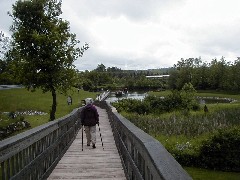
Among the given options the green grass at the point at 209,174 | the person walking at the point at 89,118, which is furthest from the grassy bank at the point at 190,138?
the person walking at the point at 89,118

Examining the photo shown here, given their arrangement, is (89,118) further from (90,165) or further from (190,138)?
(190,138)

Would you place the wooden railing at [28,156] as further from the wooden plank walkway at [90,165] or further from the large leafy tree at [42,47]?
the large leafy tree at [42,47]

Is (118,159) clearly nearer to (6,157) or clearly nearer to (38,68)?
(6,157)

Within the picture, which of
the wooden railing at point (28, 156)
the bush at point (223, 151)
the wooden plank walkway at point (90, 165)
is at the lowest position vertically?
the bush at point (223, 151)

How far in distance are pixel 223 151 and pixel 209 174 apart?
5.63ft

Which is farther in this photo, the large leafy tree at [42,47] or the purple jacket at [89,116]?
the large leafy tree at [42,47]

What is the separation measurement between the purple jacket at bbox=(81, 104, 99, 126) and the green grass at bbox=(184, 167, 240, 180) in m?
6.55

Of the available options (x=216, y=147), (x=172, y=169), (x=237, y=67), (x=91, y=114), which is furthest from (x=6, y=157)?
(x=237, y=67)

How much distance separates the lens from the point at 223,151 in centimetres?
1830

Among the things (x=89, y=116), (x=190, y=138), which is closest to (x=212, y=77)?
(x=190, y=138)

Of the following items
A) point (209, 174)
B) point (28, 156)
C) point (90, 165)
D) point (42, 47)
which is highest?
point (42, 47)

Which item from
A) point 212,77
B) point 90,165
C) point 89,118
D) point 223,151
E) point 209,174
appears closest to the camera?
point 90,165

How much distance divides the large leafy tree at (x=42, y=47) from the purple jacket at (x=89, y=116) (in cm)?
1432

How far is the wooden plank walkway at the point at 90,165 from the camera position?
764 cm
